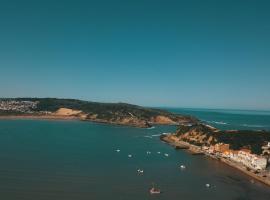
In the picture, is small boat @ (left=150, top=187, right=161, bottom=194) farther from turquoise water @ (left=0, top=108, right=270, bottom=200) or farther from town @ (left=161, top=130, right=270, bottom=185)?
town @ (left=161, top=130, right=270, bottom=185)

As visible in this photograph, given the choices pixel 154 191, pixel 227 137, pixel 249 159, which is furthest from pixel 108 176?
pixel 227 137

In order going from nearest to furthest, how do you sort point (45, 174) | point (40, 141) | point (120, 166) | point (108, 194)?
point (108, 194)
point (45, 174)
point (120, 166)
point (40, 141)

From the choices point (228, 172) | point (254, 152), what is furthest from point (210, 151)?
point (228, 172)

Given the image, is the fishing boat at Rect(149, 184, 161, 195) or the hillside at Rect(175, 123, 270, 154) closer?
the fishing boat at Rect(149, 184, 161, 195)

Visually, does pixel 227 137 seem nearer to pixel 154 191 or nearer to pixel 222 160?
pixel 222 160

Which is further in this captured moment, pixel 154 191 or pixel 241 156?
pixel 241 156

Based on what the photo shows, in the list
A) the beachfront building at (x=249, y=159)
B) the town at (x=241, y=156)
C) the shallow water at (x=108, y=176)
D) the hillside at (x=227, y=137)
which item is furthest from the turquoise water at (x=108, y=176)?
the hillside at (x=227, y=137)

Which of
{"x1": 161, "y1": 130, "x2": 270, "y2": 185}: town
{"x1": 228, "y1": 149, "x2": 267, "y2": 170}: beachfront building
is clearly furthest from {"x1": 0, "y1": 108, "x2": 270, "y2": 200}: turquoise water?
{"x1": 228, "y1": 149, "x2": 267, "y2": 170}: beachfront building

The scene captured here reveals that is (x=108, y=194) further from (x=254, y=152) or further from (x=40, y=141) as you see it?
(x=40, y=141)
